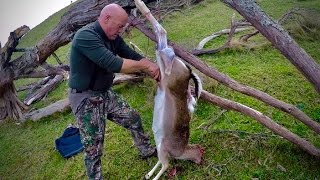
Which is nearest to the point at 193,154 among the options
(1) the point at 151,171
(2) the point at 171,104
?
(1) the point at 151,171

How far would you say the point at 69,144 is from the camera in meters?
6.23

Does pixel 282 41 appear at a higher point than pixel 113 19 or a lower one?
lower

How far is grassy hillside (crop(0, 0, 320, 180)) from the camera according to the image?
471 cm

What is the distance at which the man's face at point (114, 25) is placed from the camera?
3777 mm

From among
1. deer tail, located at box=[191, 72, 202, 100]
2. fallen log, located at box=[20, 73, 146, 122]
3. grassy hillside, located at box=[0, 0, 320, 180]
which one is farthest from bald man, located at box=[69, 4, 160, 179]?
fallen log, located at box=[20, 73, 146, 122]

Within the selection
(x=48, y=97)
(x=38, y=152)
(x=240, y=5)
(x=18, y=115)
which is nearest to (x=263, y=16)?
(x=240, y=5)

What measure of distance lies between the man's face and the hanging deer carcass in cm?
24

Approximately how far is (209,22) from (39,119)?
699 cm

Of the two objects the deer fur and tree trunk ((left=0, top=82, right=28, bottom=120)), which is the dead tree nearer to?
tree trunk ((left=0, top=82, right=28, bottom=120))

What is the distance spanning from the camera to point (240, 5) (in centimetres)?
423

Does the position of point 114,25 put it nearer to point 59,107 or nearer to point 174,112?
point 174,112

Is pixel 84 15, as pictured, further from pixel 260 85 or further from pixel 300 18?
pixel 300 18

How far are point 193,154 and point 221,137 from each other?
74cm

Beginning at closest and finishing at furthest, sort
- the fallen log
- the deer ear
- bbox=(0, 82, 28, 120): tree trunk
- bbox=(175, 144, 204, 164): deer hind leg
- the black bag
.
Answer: the deer ear, bbox=(175, 144, 204, 164): deer hind leg, the black bag, the fallen log, bbox=(0, 82, 28, 120): tree trunk
